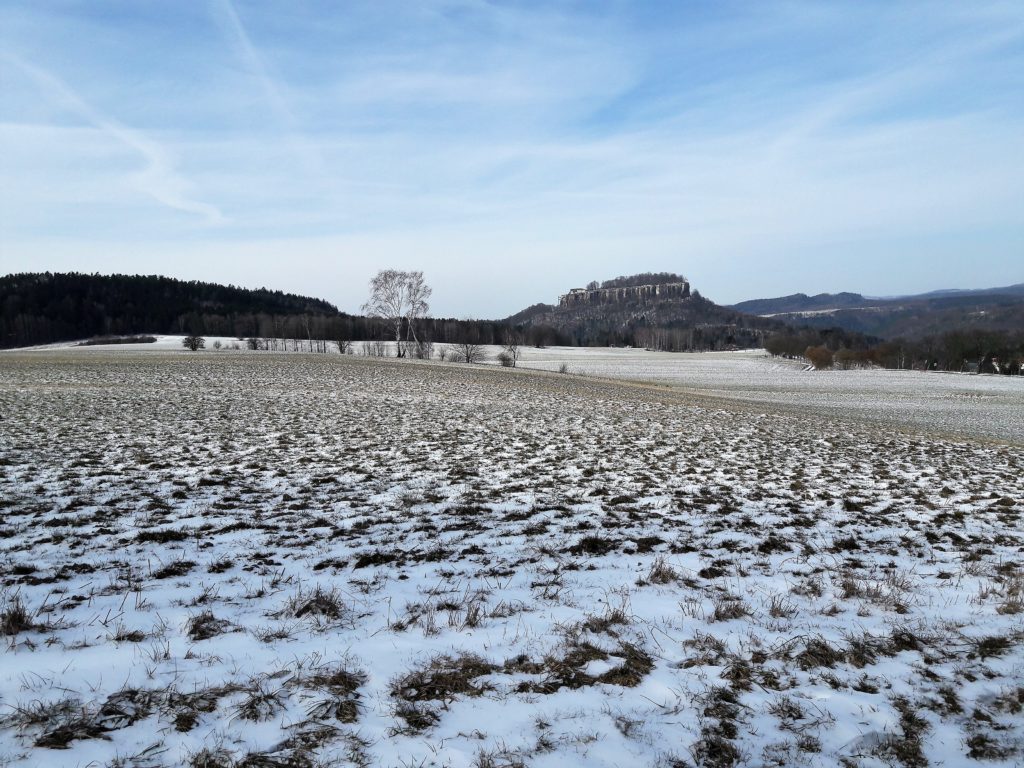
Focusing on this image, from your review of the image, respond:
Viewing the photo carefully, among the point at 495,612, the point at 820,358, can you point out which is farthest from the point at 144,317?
the point at 495,612

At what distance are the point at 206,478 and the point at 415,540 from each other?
5.47m

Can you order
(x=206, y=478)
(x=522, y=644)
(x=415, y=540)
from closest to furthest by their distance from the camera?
(x=522, y=644) < (x=415, y=540) < (x=206, y=478)

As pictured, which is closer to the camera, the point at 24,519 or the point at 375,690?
the point at 375,690

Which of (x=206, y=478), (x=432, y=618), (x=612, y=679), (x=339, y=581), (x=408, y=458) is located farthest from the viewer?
(x=408, y=458)

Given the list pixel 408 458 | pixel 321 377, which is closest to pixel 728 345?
pixel 321 377

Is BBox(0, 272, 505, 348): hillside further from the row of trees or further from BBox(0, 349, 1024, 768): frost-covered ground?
BBox(0, 349, 1024, 768): frost-covered ground

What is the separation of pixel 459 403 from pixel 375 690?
70.3 ft

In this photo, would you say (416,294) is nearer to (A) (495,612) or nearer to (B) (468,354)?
(B) (468,354)

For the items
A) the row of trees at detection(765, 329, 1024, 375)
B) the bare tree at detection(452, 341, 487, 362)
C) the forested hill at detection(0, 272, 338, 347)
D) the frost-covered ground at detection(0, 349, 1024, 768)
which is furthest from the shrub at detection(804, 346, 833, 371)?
the forested hill at detection(0, 272, 338, 347)

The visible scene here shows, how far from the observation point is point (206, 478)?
10.5 metres

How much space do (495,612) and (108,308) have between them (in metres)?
181

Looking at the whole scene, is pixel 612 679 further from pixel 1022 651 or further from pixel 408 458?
pixel 408 458

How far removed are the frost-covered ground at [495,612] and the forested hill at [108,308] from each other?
476ft

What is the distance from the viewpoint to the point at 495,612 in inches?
209
